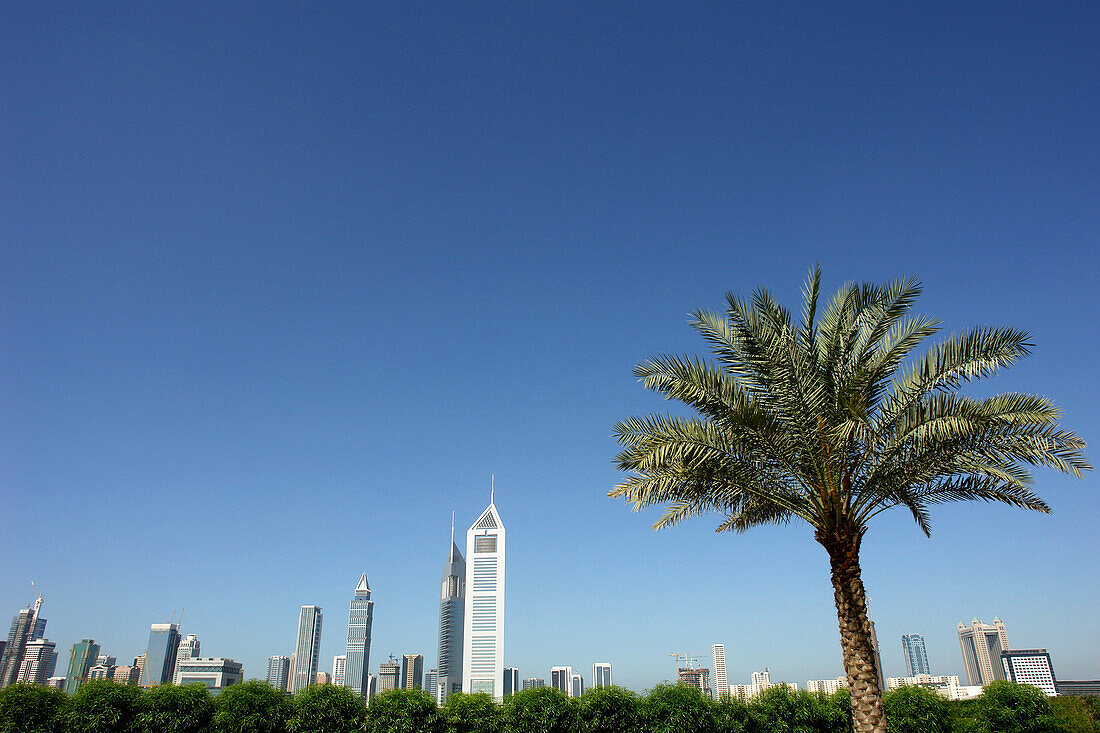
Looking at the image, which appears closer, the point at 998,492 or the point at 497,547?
the point at 998,492

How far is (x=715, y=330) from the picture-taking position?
12.7 m

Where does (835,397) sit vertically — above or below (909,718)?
above

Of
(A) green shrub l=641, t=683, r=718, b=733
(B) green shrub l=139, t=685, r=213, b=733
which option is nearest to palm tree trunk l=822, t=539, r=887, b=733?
(A) green shrub l=641, t=683, r=718, b=733

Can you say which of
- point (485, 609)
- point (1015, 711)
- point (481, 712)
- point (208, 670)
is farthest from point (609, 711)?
point (208, 670)

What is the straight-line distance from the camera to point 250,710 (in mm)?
18828

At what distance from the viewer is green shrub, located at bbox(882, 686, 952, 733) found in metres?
22.9

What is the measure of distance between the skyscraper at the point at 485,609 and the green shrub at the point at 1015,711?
13903 cm

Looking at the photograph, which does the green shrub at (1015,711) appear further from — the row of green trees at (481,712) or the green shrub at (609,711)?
the green shrub at (609,711)

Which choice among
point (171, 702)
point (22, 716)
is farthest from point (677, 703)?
point (22, 716)

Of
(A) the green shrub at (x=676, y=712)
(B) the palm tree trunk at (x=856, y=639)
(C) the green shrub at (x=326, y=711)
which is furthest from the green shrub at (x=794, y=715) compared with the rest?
(C) the green shrub at (x=326, y=711)

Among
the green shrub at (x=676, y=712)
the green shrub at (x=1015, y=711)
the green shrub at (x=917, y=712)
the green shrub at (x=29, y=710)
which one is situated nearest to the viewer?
the green shrub at (x=29, y=710)

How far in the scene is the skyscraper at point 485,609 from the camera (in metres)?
157

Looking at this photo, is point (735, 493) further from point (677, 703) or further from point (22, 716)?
point (22, 716)

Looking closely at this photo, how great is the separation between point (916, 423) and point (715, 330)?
3.89 metres
